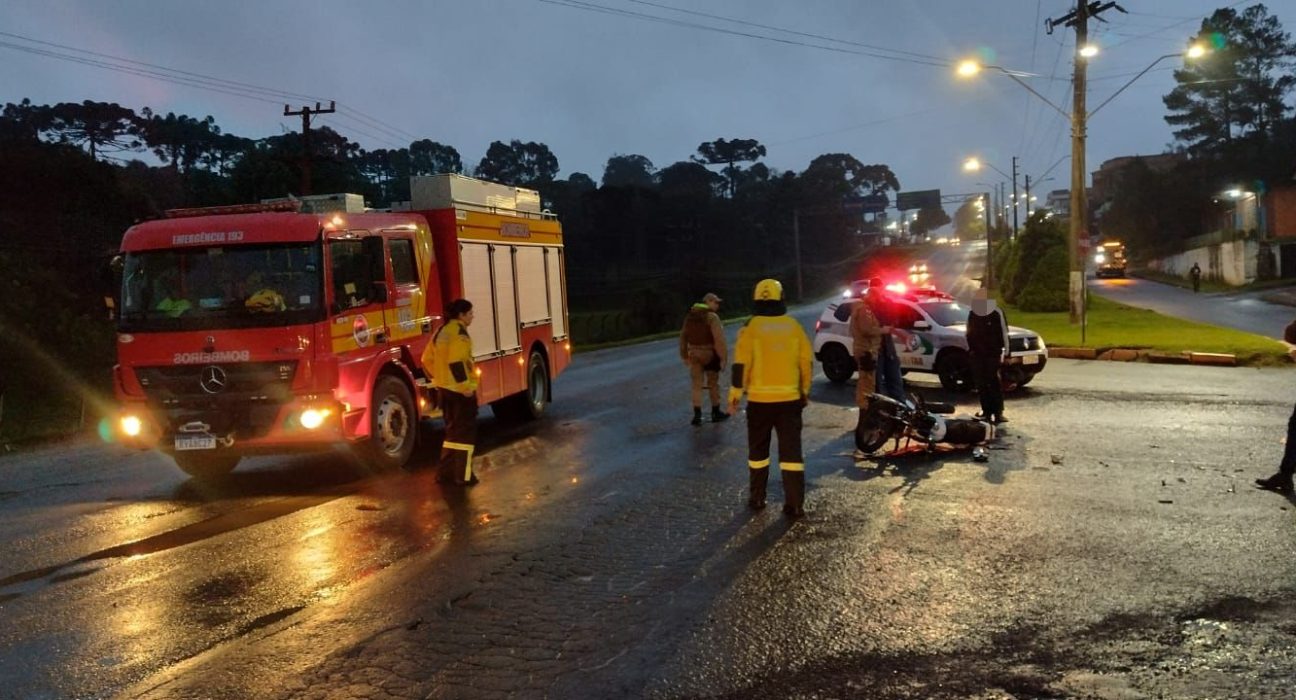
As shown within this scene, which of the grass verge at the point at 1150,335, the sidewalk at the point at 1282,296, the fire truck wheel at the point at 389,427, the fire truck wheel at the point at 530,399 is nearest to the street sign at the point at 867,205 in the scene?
the sidewalk at the point at 1282,296

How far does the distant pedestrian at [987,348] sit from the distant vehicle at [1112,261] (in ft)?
208

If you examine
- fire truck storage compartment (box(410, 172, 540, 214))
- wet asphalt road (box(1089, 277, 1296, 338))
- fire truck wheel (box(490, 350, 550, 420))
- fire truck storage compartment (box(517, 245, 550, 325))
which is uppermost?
fire truck storage compartment (box(410, 172, 540, 214))

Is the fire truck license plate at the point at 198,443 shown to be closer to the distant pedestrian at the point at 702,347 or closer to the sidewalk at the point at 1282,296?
the distant pedestrian at the point at 702,347

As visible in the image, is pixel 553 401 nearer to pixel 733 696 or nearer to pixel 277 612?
pixel 277 612

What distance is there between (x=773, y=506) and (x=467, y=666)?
3.78m

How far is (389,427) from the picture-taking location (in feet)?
33.4

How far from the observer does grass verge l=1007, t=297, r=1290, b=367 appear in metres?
19.5

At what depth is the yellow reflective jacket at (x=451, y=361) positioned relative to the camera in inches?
364

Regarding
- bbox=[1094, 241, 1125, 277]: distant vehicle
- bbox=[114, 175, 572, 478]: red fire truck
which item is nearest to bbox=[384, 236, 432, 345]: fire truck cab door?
bbox=[114, 175, 572, 478]: red fire truck

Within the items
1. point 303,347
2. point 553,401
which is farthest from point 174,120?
point 303,347

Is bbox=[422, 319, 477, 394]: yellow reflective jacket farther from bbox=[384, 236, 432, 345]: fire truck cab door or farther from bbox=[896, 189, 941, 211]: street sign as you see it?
bbox=[896, 189, 941, 211]: street sign

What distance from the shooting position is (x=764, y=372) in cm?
783

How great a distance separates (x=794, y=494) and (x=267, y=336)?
16.1 feet

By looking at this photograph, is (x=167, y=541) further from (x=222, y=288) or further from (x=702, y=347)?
(x=702, y=347)
